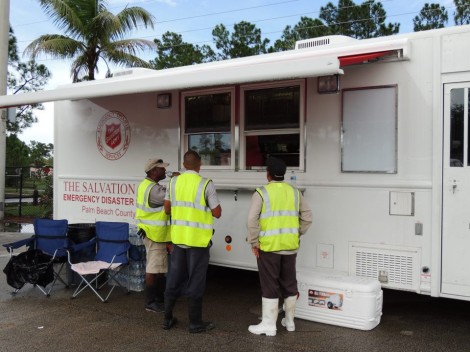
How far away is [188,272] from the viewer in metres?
4.92

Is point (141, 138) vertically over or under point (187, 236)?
over

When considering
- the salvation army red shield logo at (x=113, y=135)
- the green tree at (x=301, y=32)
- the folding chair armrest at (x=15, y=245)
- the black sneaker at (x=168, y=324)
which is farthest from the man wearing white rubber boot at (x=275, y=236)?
the green tree at (x=301, y=32)

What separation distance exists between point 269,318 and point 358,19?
20.2m

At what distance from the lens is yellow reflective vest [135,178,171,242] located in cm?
545

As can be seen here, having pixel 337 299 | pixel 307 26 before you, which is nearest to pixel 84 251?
pixel 337 299

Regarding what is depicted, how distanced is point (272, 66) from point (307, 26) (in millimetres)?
19561

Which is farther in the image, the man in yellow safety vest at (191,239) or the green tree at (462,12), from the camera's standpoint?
the green tree at (462,12)

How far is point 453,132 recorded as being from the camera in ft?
15.1

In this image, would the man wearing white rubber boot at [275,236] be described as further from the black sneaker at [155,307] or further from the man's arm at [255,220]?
the black sneaker at [155,307]

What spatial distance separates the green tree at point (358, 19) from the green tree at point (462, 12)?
229cm

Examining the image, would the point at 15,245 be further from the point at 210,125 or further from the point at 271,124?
the point at 271,124

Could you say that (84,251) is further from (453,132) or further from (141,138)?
(453,132)

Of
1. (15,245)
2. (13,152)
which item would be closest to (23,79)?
(13,152)

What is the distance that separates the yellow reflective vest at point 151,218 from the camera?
5.45m
